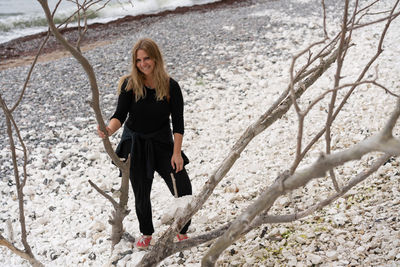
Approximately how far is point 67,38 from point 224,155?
1681 centimetres

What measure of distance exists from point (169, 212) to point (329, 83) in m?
4.85

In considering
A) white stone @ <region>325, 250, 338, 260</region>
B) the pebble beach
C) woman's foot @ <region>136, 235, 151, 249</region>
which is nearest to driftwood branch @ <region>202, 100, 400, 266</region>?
the pebble beach

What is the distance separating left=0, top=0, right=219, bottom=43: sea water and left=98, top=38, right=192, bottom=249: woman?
2055 centimetres

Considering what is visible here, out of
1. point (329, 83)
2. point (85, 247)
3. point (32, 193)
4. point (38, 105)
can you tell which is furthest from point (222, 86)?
point (85, 247)

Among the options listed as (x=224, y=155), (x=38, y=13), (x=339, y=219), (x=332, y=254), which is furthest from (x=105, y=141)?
(x=38, y=13)

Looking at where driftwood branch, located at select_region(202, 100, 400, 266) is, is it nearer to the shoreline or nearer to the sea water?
the shoreline

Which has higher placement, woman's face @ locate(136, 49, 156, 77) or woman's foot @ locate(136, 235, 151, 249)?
woman's face @ locate(136, 49, 156, 77)

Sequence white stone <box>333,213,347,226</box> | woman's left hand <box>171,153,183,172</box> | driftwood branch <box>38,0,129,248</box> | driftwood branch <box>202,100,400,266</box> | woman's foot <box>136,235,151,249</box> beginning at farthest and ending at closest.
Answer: woman's foot <box>136,235,151,249</box> < woman's left hand <box>171,153,183,172</box> < white stone <box>333,213,347,226</box> < driftwood branch <box>38,0,129,248</box> < driftwood branch <box>202,100,400,266</box>

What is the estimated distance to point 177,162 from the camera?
3.51 metres

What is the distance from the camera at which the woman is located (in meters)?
3.32

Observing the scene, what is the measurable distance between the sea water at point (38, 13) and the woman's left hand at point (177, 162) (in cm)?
2072

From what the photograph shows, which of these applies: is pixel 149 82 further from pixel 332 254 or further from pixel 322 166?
pixel 322 166

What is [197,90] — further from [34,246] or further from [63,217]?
[34,246]

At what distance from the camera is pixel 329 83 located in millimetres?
7730
